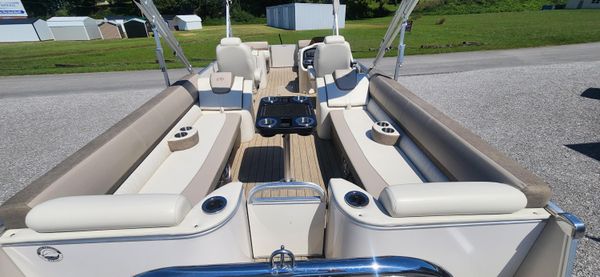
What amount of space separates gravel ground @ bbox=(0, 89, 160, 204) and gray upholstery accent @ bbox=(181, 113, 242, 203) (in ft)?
9.67

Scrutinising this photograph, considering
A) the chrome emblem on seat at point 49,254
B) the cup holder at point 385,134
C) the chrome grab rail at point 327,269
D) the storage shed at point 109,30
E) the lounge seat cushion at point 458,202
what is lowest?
the storage shed at point 109,30

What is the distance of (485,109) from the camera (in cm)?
553

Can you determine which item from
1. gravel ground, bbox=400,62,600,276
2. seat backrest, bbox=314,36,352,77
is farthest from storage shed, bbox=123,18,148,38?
seat backrest, bbox=314,36,352,77

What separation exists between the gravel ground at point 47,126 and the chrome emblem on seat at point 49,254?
3.19m

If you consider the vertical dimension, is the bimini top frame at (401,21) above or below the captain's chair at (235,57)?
above

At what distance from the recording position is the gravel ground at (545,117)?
2854 millimetres

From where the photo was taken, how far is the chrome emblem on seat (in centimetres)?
126

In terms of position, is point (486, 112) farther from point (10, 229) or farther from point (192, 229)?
point (10, 229)

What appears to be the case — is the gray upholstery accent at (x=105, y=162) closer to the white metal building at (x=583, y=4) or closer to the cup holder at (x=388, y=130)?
the cup holder at (x=388, y=130)

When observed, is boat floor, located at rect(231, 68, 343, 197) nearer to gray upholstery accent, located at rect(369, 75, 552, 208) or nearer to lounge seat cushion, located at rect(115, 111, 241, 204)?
lounge seat cushion, located at rect(115, 111, 241, 204)

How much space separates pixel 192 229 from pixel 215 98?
2.60 metres

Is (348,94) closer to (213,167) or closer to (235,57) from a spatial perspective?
(235,57)

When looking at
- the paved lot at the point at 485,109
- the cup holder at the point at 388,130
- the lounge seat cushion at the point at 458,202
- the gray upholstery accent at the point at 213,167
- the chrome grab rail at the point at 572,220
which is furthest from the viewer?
the paved lot at the point at 485,109

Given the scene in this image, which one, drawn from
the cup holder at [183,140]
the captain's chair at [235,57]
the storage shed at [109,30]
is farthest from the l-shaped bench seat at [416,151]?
the storage shed at [109,30]
